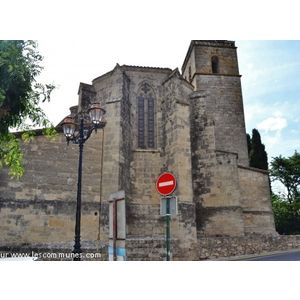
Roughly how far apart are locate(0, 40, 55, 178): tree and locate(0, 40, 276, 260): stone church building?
2308 mm

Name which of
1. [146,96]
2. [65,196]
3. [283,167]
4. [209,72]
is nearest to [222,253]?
[65,196]

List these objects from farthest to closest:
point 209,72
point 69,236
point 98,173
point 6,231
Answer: point 209,72
point 98,173
point 69,236
point 6,231

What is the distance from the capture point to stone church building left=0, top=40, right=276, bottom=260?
9.84 metres

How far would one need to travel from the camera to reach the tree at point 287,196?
21156 mm

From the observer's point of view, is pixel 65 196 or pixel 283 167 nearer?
pixel 65 196

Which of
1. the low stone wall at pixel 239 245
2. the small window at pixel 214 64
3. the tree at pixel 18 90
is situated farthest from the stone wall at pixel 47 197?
the small window at pixel 214 64

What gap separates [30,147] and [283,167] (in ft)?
71.5

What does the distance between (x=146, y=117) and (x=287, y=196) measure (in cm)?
1692

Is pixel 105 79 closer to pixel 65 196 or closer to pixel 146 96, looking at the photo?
pixel 146 96

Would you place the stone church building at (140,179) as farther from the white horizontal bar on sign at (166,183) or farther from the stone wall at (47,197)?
the white horizontal bar on sign at (166,183)

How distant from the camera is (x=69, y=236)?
393 inches

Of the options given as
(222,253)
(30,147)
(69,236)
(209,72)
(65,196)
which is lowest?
(222,253)

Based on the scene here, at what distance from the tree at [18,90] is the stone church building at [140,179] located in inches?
90.9

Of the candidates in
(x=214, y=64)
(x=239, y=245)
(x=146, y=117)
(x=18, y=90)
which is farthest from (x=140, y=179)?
(x=214, y=64)
